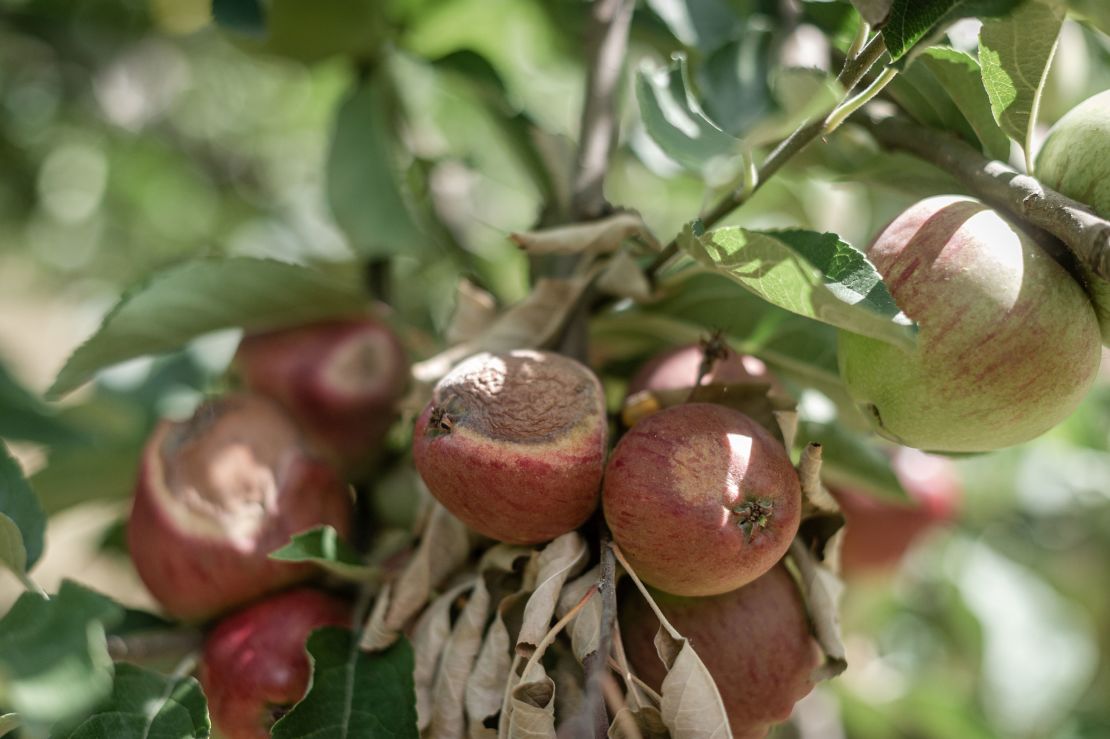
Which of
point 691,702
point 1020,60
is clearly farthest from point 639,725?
point 1020,60

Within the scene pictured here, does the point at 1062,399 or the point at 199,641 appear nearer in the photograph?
the point at 1062,399

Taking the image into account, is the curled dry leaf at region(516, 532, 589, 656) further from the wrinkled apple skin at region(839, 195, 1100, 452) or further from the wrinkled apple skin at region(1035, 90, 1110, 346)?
the wrinkled apple skin at region(1035, 90, 1110, 346)

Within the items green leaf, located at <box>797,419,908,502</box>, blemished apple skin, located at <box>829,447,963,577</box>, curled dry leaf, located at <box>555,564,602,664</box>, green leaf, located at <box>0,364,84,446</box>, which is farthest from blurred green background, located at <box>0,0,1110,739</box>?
curled dry leaf, located at <box>555,564,602,664</box>

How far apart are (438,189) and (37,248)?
5.07 ft

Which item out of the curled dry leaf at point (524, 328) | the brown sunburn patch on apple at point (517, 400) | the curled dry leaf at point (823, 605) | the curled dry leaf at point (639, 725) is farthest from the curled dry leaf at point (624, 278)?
the curled dry leaf at point (639, 725)

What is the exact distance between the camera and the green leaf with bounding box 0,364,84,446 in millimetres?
896

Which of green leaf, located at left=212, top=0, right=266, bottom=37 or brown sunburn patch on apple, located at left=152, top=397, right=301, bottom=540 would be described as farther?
green leaf, located at left=212, top=0, right=266, bottom=37

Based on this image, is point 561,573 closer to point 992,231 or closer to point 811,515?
point 811,515

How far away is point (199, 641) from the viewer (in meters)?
0.86

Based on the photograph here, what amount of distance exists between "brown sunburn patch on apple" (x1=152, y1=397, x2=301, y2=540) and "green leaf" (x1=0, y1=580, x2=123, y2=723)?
13 cm

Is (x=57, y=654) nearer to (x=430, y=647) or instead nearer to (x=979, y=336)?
(x=430, y=647)

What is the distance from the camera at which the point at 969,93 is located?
70 cm

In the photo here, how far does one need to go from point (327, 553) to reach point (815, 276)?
420mm

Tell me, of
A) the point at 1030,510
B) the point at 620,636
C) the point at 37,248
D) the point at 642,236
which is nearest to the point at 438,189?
the point at 642,236
